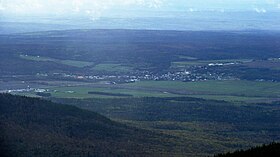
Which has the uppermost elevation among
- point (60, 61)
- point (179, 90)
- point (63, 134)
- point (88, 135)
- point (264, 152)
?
point (60, 61)

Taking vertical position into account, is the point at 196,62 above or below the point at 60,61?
below

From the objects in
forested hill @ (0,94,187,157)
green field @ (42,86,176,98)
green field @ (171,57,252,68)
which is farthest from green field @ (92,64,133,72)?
forested hill @ (0,94,187,157)

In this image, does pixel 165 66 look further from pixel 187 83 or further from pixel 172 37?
pixel 172 37

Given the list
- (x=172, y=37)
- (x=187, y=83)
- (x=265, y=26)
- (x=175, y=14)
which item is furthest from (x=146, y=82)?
(x=175, y=14)

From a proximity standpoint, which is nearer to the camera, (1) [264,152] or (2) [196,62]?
(1) [264,152]

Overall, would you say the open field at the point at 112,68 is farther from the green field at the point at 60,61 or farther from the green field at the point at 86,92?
the green field at the point at 86,92

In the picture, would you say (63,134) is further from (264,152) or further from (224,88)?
(224,88)

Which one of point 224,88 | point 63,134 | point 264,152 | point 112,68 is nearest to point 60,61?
point 112,68

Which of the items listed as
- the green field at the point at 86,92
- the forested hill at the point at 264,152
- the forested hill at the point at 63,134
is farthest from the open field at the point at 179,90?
the forested hill at the point at 264,152
